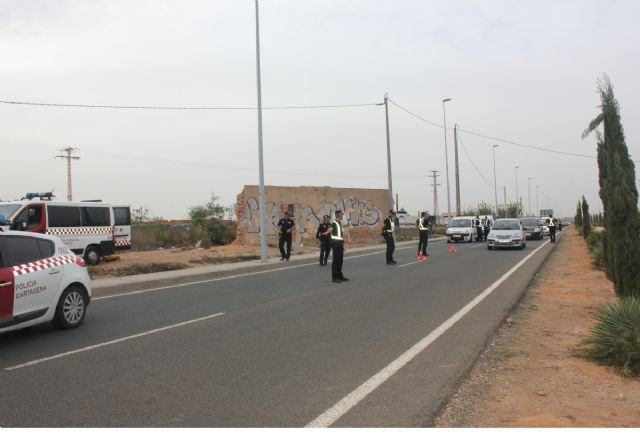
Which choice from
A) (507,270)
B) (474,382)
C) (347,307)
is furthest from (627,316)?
(507,270)

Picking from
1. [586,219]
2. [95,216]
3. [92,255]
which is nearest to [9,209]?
[95,216]

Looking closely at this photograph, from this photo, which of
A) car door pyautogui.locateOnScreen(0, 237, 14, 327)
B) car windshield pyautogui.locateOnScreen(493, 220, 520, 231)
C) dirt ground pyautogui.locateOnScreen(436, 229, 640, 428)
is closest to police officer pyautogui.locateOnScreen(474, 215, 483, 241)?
car windshield pyautogui.locateOnScreen(493, 220, 520, 231)

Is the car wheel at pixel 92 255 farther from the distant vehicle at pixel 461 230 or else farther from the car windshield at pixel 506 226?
the distant vehicle at pixel 461 230

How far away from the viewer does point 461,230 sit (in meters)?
34.0

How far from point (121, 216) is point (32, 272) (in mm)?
13916

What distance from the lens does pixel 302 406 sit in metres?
4.59

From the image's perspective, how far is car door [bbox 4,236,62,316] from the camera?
708 cm

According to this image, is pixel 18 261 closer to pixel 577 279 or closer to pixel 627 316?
pixel 627 316

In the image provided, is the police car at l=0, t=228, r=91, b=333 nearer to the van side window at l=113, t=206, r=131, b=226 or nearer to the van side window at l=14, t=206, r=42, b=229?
the van side window at l=14, t=206, r=42, b=229

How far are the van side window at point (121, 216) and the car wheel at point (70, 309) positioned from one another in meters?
12.6

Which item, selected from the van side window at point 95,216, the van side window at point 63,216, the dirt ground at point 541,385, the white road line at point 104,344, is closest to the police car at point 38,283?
the white road line at point 104,344

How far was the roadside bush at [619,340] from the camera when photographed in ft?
18.6

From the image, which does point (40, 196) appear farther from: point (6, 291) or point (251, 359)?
point (251, 359)

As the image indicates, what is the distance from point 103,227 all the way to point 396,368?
15.6m
